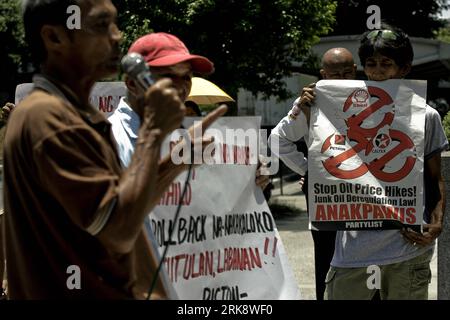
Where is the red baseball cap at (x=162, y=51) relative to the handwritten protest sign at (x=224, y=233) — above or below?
above

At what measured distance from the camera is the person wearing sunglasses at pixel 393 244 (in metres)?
4.37

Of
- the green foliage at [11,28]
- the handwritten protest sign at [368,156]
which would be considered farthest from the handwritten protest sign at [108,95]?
the green foliage at [11,28]

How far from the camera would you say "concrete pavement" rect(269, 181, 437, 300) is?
325 inches

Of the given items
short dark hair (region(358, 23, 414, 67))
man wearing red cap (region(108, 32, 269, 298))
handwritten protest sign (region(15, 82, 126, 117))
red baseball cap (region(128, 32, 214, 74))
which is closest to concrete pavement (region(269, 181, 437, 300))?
handwritten protest sign (region(15, 82, 126, 117))

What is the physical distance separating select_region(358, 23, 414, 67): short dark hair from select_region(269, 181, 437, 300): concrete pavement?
10.8 feet

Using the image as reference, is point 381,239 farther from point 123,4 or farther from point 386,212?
point 123,4

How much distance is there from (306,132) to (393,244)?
0.88m

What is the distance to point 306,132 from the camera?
4922mm

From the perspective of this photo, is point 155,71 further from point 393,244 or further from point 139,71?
point 393,244

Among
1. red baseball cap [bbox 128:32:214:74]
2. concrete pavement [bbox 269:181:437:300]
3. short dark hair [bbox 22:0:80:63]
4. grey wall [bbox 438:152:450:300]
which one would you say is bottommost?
concrete pavement [bbox 269:181:437:300]

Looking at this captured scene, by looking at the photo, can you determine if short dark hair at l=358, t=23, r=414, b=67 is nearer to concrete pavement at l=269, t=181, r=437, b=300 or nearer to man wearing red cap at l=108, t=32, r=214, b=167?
man wearing red cap at l=108, t=32, r=214, b=167

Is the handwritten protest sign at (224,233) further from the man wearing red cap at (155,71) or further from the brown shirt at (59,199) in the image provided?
the brown shirt at (59,199)

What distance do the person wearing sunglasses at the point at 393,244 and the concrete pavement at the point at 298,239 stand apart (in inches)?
119

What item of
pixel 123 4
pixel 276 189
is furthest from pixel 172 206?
pixel 276 189
